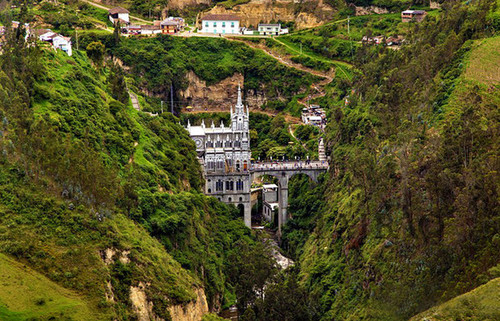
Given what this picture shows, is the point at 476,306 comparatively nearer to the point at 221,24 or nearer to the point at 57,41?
the point at 57,41

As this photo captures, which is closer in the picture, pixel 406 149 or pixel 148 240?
pixel 148 240

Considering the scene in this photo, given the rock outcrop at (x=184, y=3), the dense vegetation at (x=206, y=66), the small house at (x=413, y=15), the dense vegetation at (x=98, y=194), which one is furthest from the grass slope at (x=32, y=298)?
the rock outcrop at (x=184, y=3)

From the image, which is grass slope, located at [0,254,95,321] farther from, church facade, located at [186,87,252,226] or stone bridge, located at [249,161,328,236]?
stone bridge, located at [249,161,328,236]

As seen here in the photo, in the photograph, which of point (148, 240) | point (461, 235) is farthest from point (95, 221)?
point (461, 235)

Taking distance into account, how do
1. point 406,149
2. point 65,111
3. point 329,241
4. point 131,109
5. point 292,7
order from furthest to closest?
point 292,7 → point 131,109 → point 329,241 → point 65,111 → point 406,149

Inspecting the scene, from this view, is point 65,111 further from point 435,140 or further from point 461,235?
point 461,235

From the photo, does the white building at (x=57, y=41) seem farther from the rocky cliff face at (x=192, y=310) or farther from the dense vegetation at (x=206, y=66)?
the rocky cliff face at (x=192, y=310)

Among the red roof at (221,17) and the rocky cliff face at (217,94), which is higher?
the red roof at (221,17)
